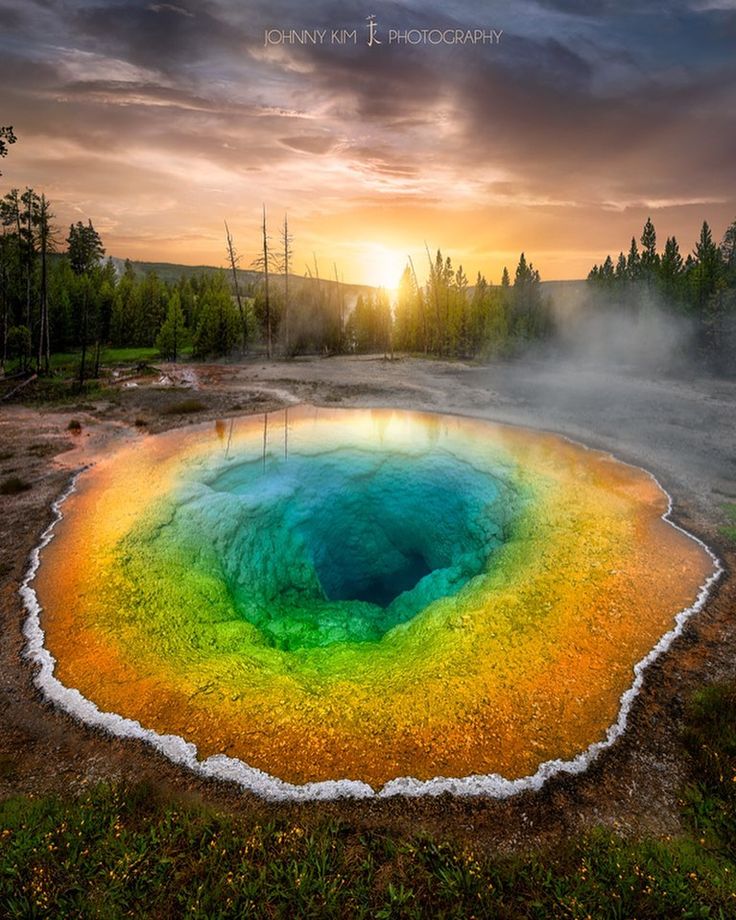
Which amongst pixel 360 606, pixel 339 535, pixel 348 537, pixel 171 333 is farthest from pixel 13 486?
pixel 171 333

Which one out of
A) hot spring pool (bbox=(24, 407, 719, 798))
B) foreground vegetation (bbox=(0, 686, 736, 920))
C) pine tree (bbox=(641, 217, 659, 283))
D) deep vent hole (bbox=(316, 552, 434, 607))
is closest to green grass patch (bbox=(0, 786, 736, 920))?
foreground vegetation (bbox=(0, 686, 736, 920))

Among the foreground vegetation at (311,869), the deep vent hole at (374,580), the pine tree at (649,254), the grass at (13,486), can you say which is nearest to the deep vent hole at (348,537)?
the deep vent hole at (374,580)

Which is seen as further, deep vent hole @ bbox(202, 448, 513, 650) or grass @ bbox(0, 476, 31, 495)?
grass @ bbox(0, 476, 31, 495)

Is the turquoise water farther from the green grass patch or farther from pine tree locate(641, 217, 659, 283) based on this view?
pine tree locate(641, 217, 659, 283)

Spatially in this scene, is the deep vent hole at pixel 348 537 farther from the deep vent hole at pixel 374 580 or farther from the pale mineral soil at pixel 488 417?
the pale mineral soil at pixel 488 417

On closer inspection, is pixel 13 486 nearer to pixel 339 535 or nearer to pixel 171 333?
pixel 339 535

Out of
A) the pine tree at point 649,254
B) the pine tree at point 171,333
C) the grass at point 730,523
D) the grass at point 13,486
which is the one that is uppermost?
the pine tree at point 649,254
